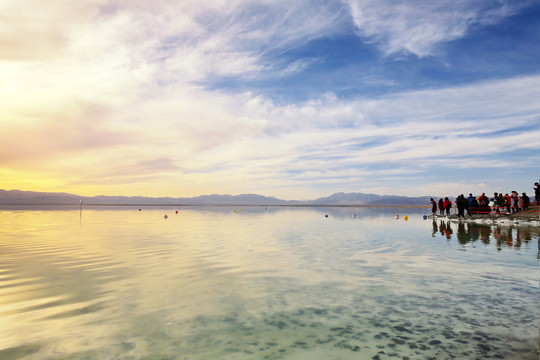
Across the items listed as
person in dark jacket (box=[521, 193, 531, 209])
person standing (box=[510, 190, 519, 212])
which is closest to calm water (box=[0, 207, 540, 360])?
person standing (box=[510, 190, 519, 212])

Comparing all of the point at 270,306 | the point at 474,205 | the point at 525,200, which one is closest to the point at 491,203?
the point at 474,205

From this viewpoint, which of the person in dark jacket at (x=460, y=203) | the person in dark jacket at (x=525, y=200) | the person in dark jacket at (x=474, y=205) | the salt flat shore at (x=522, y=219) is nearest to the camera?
the salt flat shore at (x=522, y=219)

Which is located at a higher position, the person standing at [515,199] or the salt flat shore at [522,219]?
the person standing at [515,199]

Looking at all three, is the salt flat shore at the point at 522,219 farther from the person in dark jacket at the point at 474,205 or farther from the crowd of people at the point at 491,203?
the person in dark jacket at the point at 474,205

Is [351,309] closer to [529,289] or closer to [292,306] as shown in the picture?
[292,306]

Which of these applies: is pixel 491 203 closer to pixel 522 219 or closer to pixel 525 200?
pixel 525 200

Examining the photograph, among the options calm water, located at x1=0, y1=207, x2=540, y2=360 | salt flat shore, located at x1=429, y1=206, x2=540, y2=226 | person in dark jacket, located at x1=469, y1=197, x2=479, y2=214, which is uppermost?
person in dark jacket, located at x1=469, y1=197, x2=479, y2=214

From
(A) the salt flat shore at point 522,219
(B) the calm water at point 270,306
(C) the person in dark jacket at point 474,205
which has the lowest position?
(B) the calm water at point 270,306

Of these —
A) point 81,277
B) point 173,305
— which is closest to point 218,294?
point 173,305

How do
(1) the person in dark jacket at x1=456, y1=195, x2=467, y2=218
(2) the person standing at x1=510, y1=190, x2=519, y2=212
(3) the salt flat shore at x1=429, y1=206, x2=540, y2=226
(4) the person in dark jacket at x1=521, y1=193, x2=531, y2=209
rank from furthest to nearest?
(1) the person in dark jacket at x1=456, y1=195, x2=467, y2=218
(4) the person in dark jacket at x1=521, y1=193, x2=531, y2=209
(2) the person standing at x1=510, y1=190, x2=519, y2=212
(3) the salt flat shore at x1=429, y1=206, x2=540, y2=226

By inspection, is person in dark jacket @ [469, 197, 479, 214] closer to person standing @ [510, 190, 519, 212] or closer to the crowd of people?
the crowd of people

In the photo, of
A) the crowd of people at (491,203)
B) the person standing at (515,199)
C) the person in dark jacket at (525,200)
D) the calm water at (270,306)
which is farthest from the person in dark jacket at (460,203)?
the calm water at (270,306)

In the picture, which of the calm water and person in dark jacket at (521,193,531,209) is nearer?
the calm water

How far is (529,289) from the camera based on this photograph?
10.2 m
